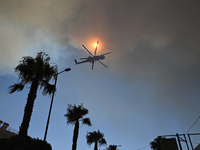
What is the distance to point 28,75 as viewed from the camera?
14.6 m

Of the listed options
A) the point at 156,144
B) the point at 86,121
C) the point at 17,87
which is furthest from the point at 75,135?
the point at 156,144

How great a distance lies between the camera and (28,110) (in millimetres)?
12539

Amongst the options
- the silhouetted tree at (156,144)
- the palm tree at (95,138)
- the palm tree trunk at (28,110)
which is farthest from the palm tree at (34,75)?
the silhouetted tree at (156,144)

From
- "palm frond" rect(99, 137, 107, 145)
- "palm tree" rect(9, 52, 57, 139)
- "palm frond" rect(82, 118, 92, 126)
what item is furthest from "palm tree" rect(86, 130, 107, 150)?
"palm tree" rect(9, 52, 57, 139)

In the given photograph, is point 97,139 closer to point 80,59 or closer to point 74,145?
point 74,145

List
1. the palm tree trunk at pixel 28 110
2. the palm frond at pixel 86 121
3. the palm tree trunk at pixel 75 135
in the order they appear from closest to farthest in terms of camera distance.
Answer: the palm tree trunk at pixel 28 110, the palm tree trunk at pixel 75 135, the palm frond at pixel 86 121

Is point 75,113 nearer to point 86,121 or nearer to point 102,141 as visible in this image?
point 86,121

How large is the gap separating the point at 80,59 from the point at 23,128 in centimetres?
4770

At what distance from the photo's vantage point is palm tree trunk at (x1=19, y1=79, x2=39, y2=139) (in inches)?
456

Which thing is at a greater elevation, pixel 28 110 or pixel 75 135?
pixel 75 135

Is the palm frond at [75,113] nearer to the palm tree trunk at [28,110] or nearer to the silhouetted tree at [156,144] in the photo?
the palm tree trunk at [28,110]

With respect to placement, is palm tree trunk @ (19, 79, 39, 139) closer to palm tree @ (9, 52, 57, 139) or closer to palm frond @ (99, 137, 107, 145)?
palm tree @ (9, 52, 57, 139)

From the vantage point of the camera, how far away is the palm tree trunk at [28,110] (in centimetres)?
1157

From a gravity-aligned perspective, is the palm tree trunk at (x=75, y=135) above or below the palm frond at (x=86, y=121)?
below
